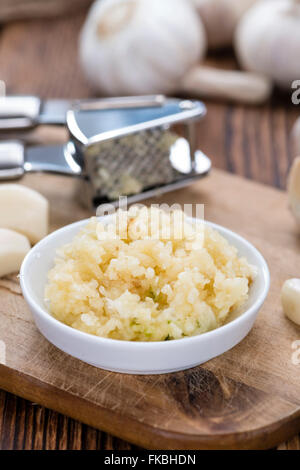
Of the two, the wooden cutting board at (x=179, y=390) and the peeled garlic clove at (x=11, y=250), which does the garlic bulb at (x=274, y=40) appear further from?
the peeled garlic clove at (x=11, y=250)

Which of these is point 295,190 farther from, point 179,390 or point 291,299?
point 179,390

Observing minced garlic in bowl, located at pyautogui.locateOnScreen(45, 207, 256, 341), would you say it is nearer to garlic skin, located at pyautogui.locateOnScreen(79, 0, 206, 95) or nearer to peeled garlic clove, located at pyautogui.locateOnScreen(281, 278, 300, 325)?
peeled garlic clove, located at pyautogui.locateOnScreen(281, 278, 300, 325)

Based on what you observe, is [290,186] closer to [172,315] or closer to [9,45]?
[172,315]

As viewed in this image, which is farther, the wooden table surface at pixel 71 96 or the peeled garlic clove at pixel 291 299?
the peeled garlic clove at pixel 291 299

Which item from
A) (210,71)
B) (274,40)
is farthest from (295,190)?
(210,71)

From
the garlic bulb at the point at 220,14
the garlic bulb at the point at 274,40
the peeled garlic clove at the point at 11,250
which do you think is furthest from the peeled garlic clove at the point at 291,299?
the garlic bulb at the point at 220,14
